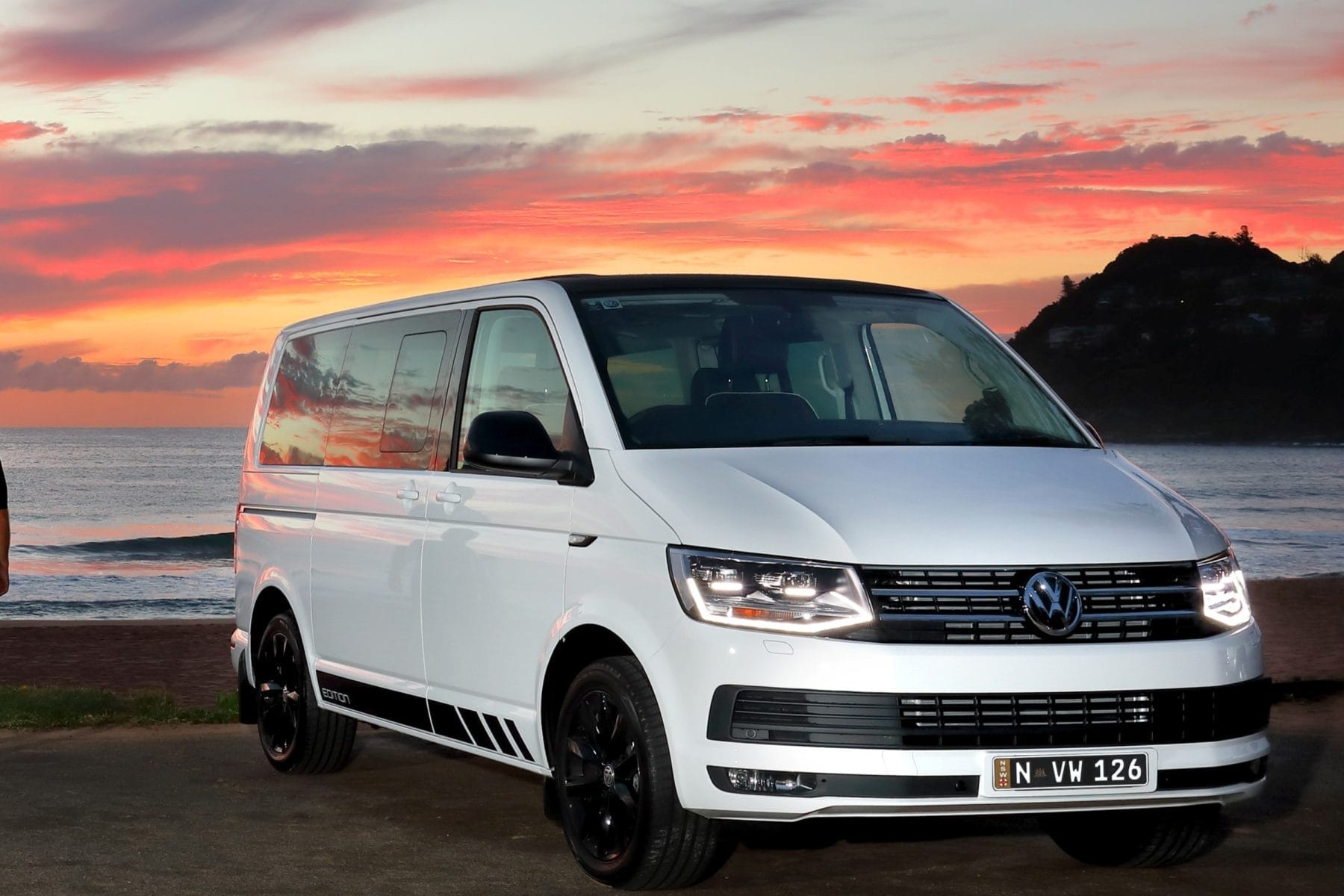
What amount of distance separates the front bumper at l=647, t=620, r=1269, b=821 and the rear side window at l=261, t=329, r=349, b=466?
3578 mm

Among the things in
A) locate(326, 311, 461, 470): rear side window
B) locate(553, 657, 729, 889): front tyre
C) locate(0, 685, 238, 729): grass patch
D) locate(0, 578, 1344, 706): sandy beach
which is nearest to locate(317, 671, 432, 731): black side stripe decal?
locate(326, 311, 461, 470): rear side window

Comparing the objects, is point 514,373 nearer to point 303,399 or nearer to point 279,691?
point 303,399

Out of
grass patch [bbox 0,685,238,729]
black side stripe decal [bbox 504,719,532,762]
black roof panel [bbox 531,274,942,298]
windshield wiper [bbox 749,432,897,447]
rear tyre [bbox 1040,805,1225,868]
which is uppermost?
black roof panel [bbox 531,274,942,298]

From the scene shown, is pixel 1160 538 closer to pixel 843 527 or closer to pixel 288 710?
pixel 843 527

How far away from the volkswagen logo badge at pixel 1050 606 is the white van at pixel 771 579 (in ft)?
0.03

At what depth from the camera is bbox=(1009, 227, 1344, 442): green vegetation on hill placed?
138 meters

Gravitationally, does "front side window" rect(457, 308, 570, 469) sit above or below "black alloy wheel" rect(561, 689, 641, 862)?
above

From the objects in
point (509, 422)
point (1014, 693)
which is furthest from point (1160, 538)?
point (509, 422)

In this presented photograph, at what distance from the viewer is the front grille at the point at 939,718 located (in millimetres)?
5461

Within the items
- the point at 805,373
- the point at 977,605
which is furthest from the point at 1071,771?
the point at 805,373

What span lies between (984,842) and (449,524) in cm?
244

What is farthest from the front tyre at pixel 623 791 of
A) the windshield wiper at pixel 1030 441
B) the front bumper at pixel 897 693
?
the windshield wiper at pixel 1030 441

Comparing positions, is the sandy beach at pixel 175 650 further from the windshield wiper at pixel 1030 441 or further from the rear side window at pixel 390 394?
the windshield wiper at pixel 1030 441

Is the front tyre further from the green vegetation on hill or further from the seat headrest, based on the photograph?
the green vegetation on hill
